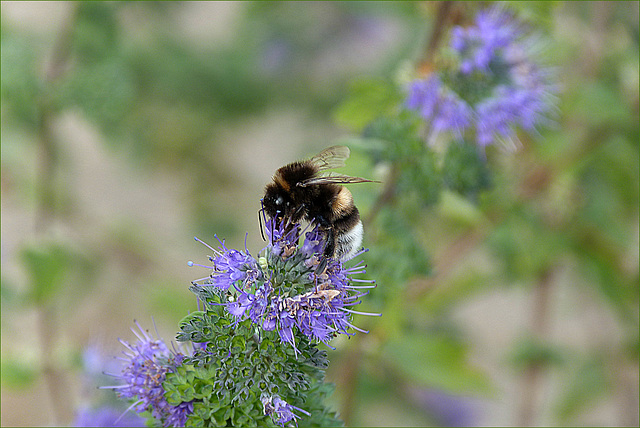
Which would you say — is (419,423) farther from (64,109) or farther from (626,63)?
(64,109)

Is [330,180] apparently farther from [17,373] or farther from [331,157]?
[17,373]

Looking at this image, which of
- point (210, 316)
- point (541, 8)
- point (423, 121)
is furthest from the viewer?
point (423, 121)

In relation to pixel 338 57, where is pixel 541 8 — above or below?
below

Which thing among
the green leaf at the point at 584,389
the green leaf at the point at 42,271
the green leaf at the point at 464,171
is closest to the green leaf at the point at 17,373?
the green leaf at the point at 42,271

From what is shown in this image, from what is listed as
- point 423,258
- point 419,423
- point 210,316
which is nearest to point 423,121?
point 423,258

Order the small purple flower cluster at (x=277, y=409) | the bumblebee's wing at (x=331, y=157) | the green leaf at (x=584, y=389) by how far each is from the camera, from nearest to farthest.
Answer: the small purple flower cluster at (x=277, y=409) < the bumblebee's wing at (x=331, y=157) < the green leaf at (x=584, y=389)

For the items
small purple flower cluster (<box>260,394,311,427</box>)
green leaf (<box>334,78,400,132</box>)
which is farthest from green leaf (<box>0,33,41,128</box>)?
small purple flower cluster (<box>260,394,311,427</box>)

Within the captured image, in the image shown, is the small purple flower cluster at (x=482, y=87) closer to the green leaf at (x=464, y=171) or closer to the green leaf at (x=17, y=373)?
the green leaf at (x=464, y=171)
